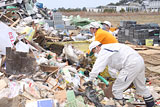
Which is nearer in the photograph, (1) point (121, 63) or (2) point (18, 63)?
(1) point (121, 63)

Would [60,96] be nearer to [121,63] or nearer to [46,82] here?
[46,82]

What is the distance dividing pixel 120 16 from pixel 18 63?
15.8 meters

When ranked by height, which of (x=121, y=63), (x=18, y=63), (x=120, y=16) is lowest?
(x=18, y=63)

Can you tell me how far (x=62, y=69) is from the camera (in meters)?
4.84

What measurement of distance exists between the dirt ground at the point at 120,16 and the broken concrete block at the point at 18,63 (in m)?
13.0

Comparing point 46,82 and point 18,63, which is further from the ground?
point 18,63

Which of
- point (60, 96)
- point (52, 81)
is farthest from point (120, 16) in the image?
point (60, 96)

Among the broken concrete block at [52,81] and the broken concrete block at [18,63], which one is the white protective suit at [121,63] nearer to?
the broken concrete block at [52,81]

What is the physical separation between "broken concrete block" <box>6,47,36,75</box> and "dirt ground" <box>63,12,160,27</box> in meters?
13.0

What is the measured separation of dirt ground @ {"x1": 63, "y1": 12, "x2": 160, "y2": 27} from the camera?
17172 millimetres

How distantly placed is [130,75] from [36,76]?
2.11 metres

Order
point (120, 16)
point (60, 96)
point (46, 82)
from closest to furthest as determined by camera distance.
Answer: point (60, 96) < point (46, 82) < point (120, 16)

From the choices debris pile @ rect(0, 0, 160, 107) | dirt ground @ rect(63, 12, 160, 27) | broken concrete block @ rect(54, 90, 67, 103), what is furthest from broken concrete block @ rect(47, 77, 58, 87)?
dirt ground @ rect(63, 12, 160, 27)

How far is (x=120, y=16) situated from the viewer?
18562 mm
